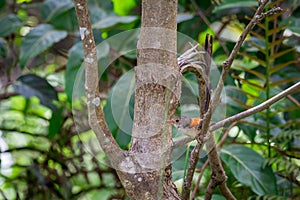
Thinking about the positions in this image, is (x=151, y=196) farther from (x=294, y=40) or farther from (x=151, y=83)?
(x=294, y=40)

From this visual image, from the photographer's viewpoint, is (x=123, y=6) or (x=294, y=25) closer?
(x=294, y=25)

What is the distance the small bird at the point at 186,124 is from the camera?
1.94ft

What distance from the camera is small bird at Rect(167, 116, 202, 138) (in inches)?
23.3

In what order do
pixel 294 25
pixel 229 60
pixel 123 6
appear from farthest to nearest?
1. pixel 123 6
2. pixel 294 25
3. pixel 229 60

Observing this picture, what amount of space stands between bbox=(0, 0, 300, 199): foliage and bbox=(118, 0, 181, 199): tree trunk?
0.35 meters

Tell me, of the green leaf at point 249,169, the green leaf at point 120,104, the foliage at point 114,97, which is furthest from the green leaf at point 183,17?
the green leaf at point 249,169

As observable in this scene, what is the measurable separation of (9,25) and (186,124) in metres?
0.81

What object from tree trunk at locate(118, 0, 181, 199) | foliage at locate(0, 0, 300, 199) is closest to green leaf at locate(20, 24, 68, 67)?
foliage at locate(0, 0, 300, 199)

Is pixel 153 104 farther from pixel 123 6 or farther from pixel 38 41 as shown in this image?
pixel 123 6

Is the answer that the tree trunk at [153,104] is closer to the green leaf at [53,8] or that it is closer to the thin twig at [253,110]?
the thin twig at [253,110]

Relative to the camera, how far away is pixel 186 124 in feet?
1.96

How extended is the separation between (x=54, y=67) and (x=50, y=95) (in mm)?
442

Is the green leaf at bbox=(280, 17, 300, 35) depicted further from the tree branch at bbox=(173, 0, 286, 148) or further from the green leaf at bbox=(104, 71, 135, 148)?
→ the tree branch at bbox=(173, 0, 286, 148)

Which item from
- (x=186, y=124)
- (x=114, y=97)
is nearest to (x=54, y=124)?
(x=114, y=97)
